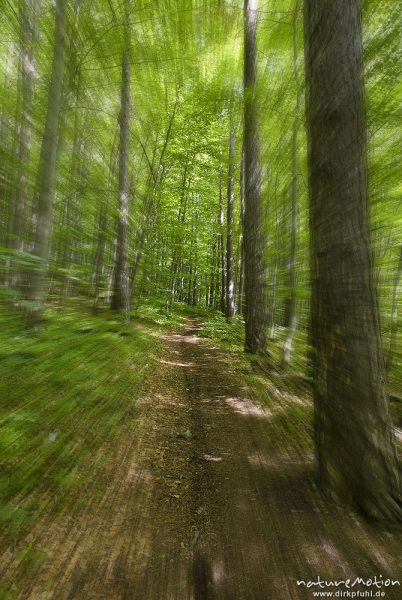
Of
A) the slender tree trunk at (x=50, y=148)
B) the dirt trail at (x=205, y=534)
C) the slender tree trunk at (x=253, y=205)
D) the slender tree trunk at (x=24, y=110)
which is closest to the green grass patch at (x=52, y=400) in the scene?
the dirt trail at (x=205, y=534)

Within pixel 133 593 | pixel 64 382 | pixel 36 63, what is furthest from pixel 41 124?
pixel 133 593

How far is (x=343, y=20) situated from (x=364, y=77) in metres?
0.48

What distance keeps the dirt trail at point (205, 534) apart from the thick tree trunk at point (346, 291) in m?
0.36

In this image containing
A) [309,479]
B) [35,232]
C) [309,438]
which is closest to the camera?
[35,232]

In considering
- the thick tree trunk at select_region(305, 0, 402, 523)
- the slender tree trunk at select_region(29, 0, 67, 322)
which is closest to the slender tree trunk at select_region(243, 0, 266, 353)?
the thick tree trunk at select_region(305, 0, 402, 523)

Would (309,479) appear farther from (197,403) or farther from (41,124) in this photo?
(41,124)

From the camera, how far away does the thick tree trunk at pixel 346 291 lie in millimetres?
2482

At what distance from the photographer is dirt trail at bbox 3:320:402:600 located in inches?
75.4

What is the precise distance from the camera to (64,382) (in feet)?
6.32

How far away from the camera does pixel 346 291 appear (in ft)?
8.46

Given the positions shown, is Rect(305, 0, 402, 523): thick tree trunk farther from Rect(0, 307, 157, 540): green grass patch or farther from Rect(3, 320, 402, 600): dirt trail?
Rect(0, 307, 157, 540): green grass patch

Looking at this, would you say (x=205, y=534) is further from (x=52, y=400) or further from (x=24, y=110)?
(x=24, y=110)

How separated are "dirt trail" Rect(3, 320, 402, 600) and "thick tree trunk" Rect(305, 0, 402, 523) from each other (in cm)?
36

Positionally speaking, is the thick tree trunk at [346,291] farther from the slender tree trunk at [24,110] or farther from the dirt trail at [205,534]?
the slender tree trunk at [24,110]
